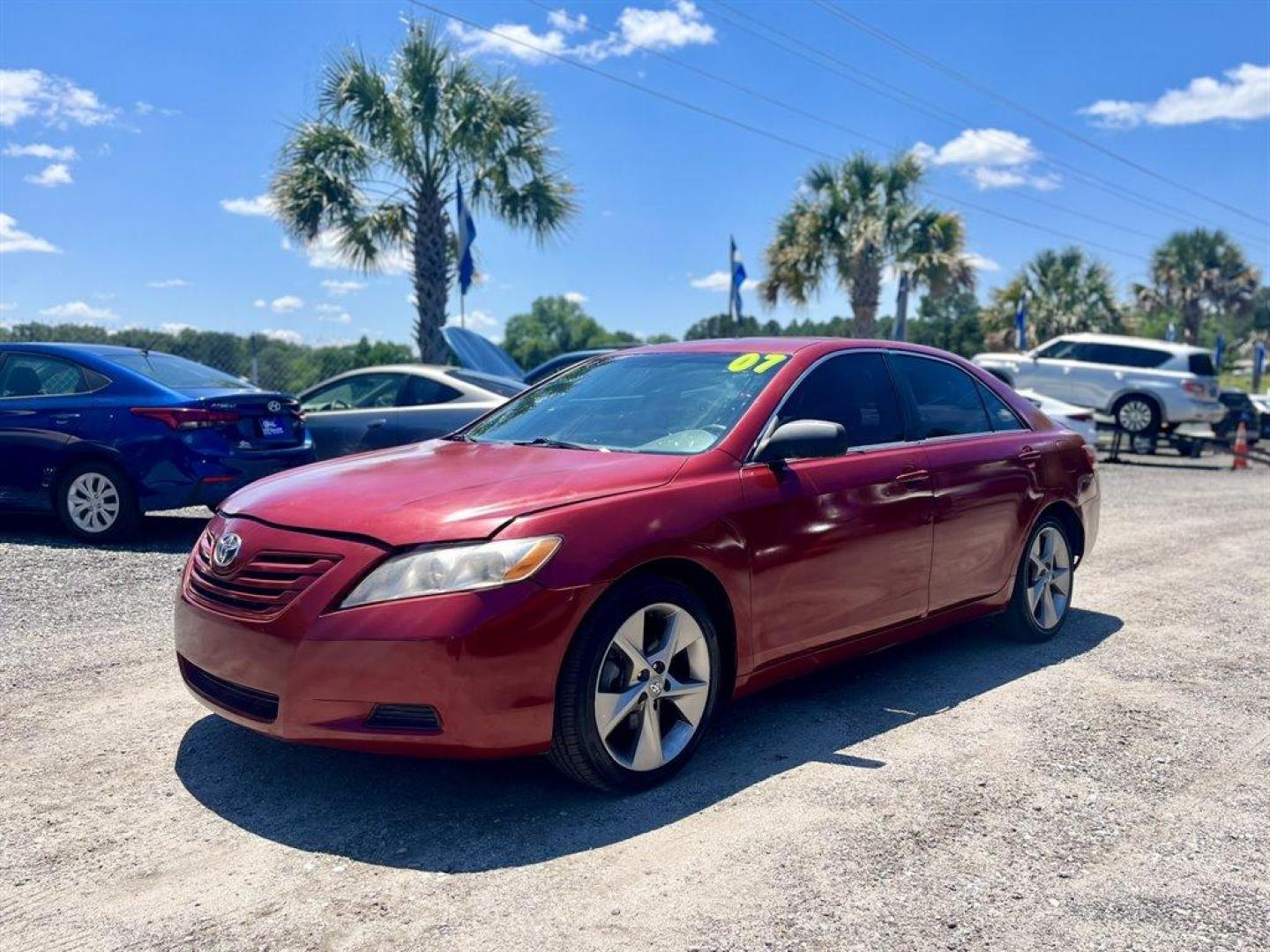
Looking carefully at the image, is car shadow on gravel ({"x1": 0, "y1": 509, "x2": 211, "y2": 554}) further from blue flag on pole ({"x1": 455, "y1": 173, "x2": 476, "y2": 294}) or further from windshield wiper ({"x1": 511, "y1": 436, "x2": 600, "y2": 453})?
blue flag on pole ({"x1": 455, "y1": 173, "x2": 476, "y2": 294})

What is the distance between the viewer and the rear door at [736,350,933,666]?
3.91m

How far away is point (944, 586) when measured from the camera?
4805 millimetres

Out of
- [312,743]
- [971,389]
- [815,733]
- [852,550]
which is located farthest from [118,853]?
[971,389]

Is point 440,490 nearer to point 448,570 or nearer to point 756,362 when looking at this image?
point 448,570

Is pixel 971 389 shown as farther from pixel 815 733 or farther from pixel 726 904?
pixel 726 904

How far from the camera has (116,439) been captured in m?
7.64

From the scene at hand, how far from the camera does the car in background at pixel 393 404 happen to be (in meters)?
9.68

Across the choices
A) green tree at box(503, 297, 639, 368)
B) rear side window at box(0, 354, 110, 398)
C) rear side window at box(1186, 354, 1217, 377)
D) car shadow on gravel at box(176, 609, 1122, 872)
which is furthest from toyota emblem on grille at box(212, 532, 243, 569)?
green tree at box(503, 297, 639, 368)

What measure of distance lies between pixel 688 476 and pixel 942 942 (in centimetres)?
167

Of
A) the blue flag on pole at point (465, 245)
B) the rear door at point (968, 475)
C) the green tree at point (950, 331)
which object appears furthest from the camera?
the green tree at point (950, 331)

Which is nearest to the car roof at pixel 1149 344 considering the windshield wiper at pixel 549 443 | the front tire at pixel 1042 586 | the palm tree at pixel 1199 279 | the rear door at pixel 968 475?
the front tire at pixel 1042 586

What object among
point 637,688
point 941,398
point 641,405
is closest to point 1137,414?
point 941,398

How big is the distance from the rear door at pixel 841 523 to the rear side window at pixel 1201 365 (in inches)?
699

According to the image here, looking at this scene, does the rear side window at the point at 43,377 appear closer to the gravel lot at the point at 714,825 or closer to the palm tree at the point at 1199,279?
the gravel lot at the point at 714,825
